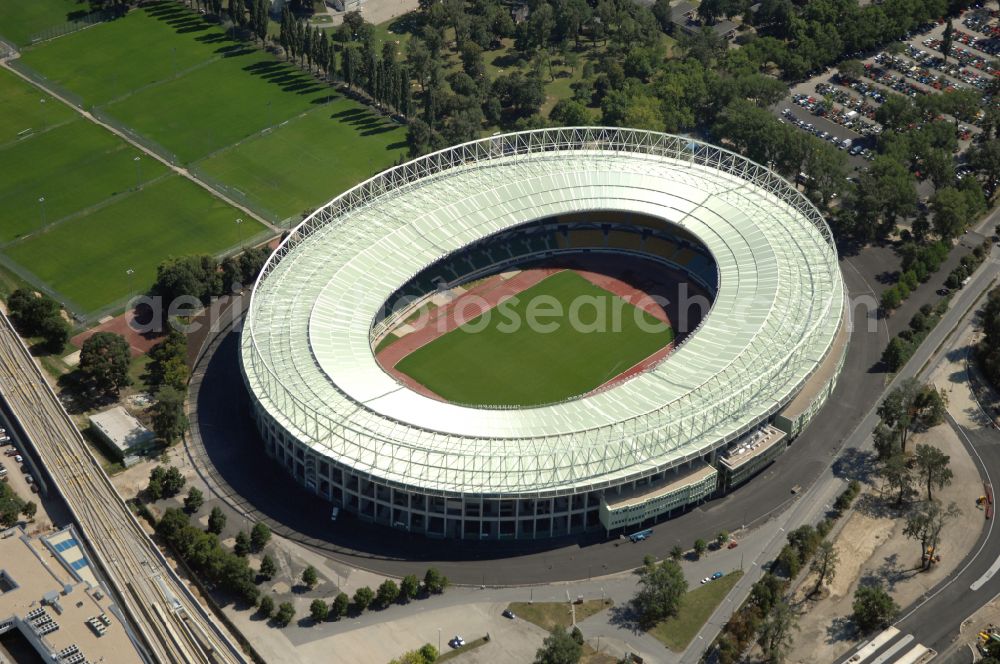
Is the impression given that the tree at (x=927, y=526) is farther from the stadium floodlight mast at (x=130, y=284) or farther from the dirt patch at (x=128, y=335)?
the stadium floodlight mast at (x=130, y=284)

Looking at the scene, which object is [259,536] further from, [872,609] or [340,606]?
[872,609]

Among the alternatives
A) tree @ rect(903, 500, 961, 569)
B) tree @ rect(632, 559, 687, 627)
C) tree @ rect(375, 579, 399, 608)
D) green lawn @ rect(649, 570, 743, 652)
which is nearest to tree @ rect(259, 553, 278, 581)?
tree @ rect(375, 579, 399, 608)

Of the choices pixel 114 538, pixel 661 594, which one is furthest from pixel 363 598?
pixel 661 594

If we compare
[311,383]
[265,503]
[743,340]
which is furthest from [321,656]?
[743,340]

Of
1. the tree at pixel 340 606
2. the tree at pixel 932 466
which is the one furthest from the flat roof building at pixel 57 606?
the tree at pixel 932 466

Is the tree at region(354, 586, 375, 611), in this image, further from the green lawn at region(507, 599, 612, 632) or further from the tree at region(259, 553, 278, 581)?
the green lawn at region(507, 599, 612, 632)

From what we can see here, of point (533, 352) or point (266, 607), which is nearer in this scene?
point (266, 607)
